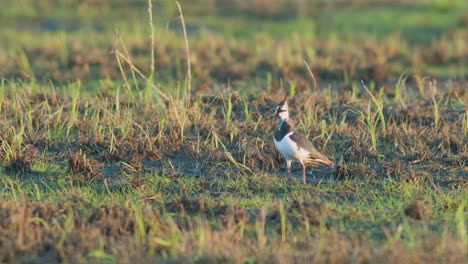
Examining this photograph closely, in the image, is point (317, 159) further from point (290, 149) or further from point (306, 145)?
point (290, 149)

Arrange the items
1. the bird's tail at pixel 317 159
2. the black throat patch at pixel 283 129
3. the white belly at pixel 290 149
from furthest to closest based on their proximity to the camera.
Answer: the bird's tail at pixel 317 159 → the black throat patch at pixel 283 129 → the white belly at pixel 290 149

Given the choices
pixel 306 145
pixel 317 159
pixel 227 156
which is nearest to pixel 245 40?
pixel 227 156

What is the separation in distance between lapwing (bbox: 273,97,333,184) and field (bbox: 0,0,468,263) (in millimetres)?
207

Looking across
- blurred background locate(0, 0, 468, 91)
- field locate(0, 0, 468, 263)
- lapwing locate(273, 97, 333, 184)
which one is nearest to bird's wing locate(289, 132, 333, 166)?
lapwing locate(273, 97, 333, 184)

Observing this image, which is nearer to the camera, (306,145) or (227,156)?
(306,145)

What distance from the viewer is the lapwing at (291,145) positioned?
20.9 ft

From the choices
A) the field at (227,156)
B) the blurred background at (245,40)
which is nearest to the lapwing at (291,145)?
the field at (227,156)

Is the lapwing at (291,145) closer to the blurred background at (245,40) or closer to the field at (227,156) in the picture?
the field at (227,156)

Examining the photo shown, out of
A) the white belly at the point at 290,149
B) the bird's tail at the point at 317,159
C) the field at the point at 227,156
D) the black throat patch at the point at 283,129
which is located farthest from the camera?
the bird's tail at the point at 317,159

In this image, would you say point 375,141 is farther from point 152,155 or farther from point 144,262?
point 144,262

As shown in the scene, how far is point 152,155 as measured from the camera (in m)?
7.22

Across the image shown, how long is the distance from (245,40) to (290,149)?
7.55m

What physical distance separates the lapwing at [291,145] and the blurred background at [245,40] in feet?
7.35

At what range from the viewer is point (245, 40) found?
13742mm
